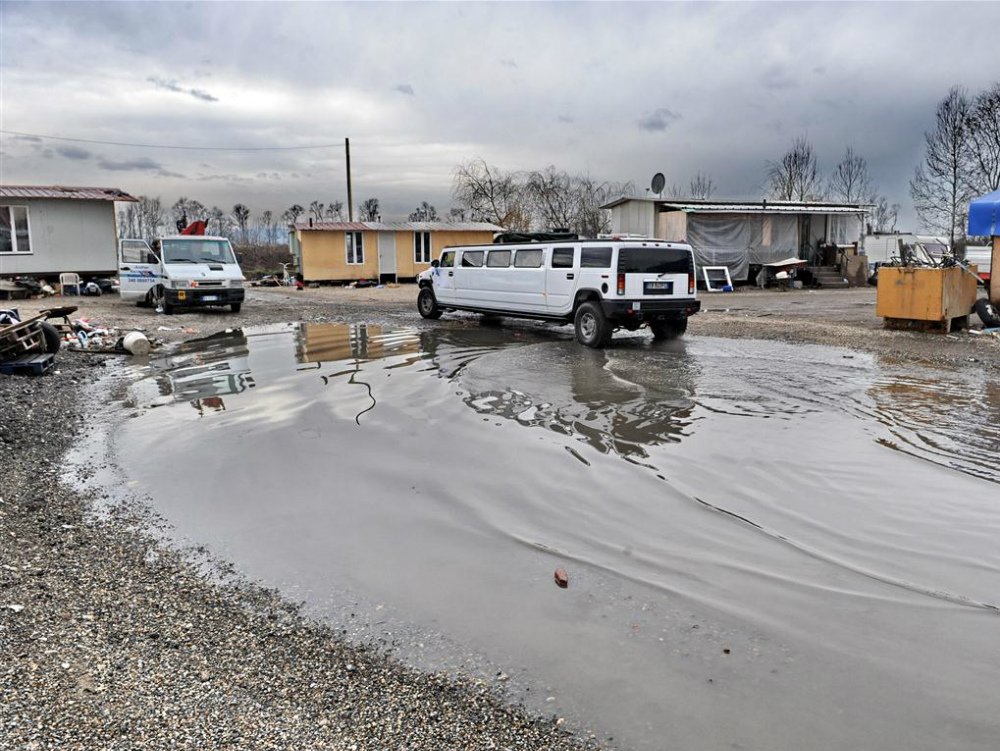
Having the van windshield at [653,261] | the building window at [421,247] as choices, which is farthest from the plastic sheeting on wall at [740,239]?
the van windshield at [653,261]

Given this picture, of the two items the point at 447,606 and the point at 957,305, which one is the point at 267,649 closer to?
the point at 447,606

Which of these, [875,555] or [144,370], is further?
[144,370]

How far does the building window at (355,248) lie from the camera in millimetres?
35850

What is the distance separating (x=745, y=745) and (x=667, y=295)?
11321 mm

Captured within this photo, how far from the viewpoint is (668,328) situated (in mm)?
14906

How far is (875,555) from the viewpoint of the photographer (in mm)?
4828

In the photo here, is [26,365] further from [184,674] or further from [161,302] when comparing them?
[161,302]

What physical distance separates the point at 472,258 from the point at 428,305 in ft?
8.52

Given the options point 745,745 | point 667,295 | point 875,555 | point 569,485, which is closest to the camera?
point 745,745

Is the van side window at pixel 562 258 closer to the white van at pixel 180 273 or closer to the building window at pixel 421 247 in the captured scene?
the white van at pixel 180 273

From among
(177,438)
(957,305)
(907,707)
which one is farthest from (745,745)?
(957,305)

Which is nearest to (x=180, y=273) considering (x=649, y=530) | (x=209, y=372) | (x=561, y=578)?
(x=209, y=372)

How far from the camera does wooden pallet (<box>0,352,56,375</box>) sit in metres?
10.7

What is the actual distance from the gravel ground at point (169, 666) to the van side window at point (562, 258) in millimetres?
9622
